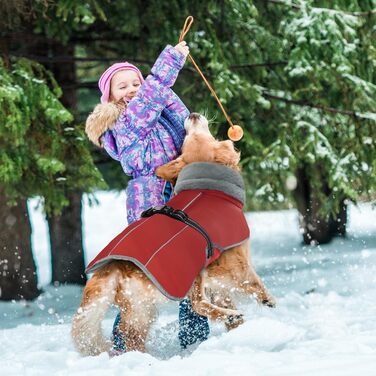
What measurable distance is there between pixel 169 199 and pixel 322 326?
5.36 feet

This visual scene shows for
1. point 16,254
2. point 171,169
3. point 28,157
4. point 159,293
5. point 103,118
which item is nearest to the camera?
point 159,293

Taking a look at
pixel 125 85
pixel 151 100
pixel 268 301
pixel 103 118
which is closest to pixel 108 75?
pixel 125 85

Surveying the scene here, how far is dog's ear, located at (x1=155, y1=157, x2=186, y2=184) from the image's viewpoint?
4.48 m

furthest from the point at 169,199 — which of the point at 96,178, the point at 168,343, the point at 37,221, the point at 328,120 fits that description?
the point at 37,221

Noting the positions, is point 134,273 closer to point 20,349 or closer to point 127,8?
point 20,349

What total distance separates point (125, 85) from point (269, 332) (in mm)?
1901

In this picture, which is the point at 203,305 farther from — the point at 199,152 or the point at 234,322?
the point at 199,152

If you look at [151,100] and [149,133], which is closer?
[151,100]

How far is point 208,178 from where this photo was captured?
437 cm

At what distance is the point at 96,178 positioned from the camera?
768cm

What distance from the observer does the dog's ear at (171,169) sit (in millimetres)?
4480

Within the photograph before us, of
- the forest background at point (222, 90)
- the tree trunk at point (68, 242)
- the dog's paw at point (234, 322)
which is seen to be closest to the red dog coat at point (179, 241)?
the dog's paw at point (234, 322)

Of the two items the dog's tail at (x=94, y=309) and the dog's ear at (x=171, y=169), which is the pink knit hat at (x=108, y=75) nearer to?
the dog's ear at (x=171, y=169)

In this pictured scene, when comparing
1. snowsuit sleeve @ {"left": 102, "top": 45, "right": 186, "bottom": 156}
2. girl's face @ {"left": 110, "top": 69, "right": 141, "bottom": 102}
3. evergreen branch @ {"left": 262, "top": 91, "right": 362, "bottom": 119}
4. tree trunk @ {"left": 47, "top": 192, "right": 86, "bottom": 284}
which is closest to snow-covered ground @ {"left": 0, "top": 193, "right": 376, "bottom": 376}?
tree trunk @ {"left": 47, "top": 192, "right": 86, "bottom": 284}
